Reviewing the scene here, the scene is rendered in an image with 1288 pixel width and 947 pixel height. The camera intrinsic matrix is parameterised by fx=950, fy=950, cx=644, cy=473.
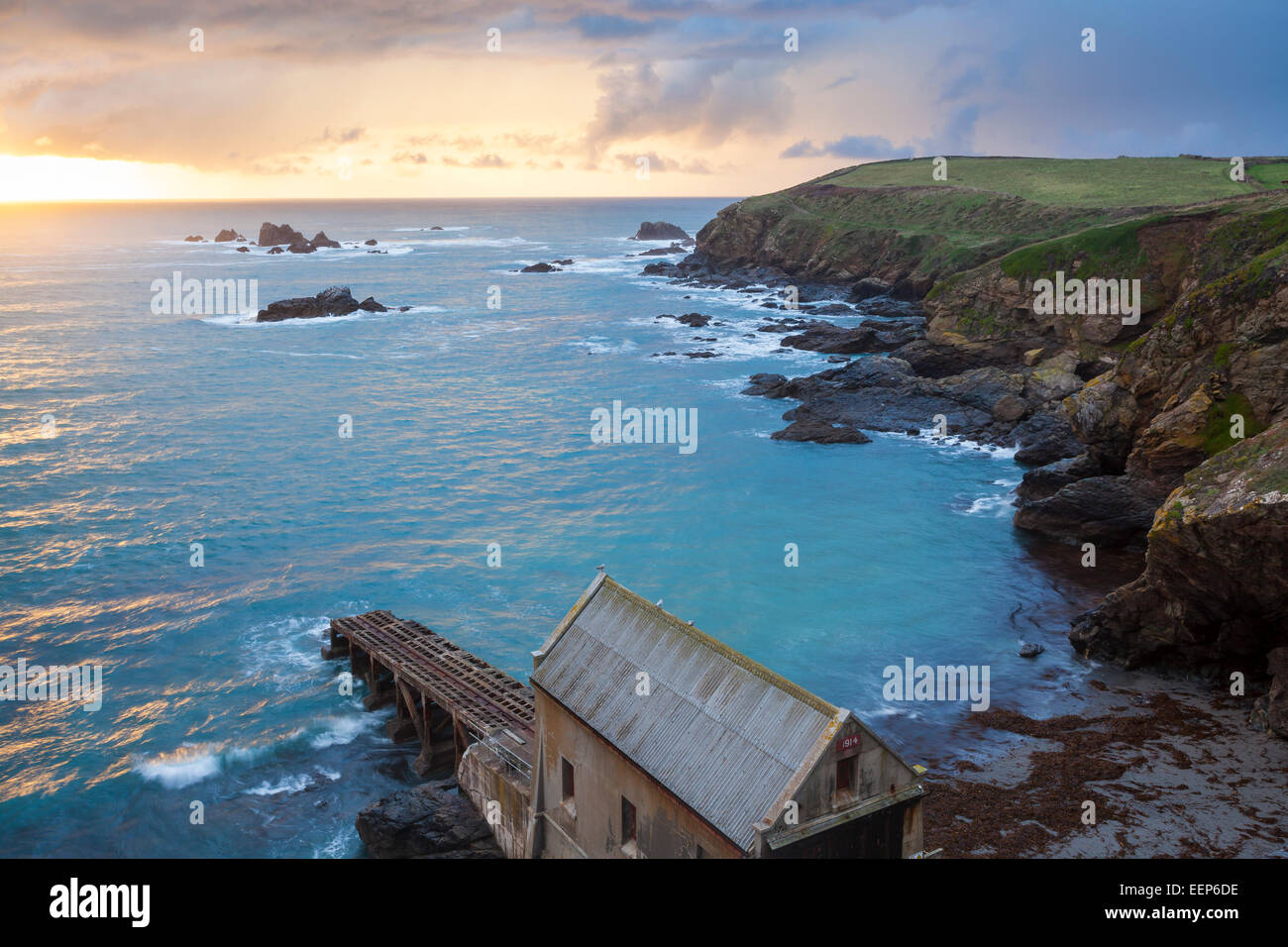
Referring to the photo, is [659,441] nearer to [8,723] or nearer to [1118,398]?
[1118,398]

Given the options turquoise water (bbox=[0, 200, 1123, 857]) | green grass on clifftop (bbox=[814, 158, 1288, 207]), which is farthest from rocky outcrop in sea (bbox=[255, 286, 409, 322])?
green grass on clifftop (bbox=[814, 158, 1288, 207])

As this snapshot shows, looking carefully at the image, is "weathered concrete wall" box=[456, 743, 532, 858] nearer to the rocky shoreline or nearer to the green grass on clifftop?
the rocky shoreline

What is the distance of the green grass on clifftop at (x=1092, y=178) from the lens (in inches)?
3863

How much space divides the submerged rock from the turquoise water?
174 cm

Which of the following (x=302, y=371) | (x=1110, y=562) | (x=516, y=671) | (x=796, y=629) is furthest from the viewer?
(x=302, y=371)

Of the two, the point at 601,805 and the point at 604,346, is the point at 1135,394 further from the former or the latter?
the point at 604,346

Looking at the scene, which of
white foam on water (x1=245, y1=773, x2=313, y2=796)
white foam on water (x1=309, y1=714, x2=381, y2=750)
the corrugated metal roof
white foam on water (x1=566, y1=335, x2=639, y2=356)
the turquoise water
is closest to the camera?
the corrugated metal roof

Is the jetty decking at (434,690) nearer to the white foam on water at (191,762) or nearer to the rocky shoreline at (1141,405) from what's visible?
the white foam on water at (191,762)

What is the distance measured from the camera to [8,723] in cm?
3438

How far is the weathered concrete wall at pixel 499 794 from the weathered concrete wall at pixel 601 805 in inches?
44.0

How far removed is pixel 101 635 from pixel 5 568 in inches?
421

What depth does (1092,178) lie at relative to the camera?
390ft

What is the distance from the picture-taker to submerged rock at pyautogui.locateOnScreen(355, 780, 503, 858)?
26125 mm

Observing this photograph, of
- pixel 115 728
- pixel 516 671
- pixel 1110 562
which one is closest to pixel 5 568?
pixel 115 728
